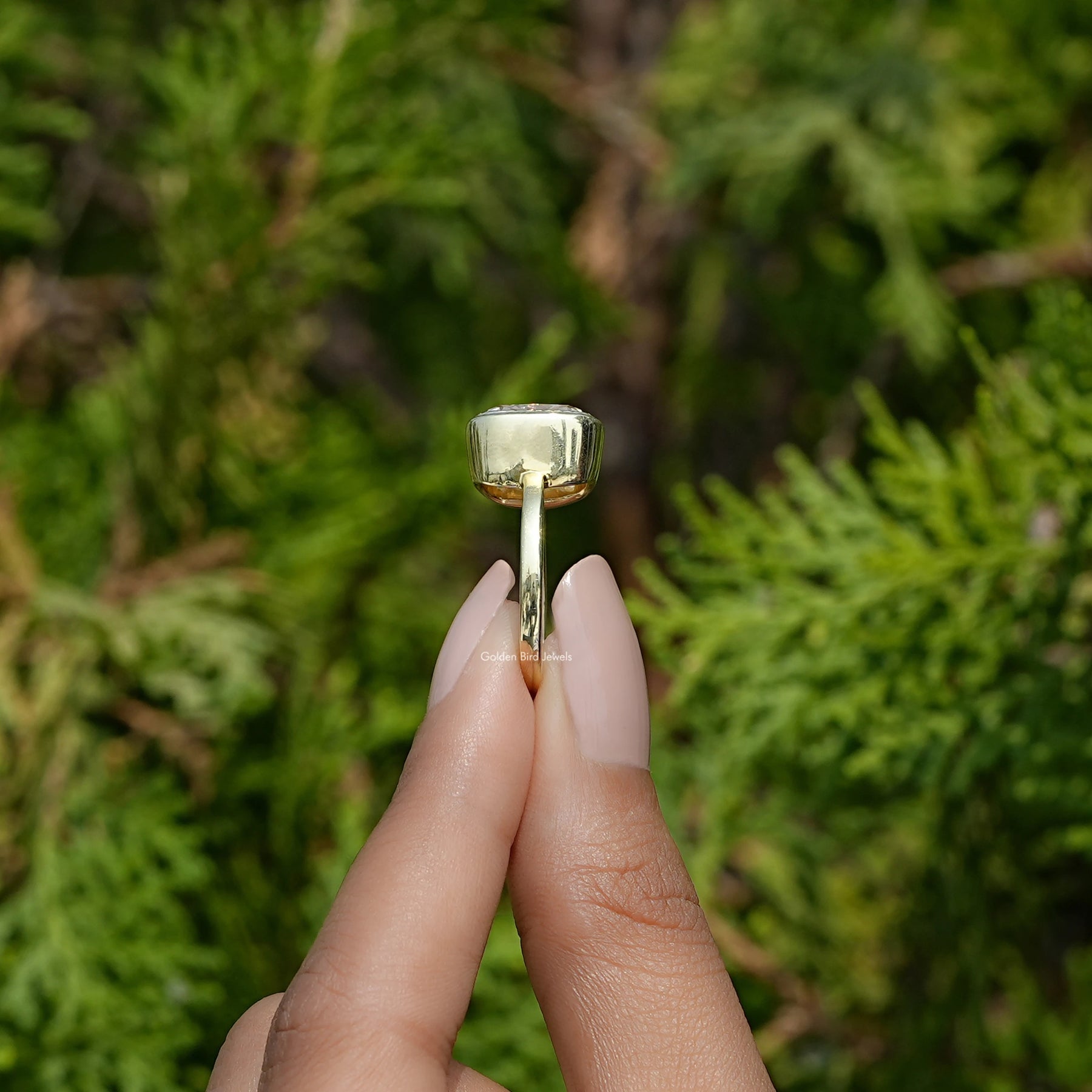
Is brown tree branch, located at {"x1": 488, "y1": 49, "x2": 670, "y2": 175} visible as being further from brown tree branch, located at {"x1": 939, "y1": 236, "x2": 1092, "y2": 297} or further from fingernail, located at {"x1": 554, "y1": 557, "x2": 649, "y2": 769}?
fingernail, located at {"x1": 554, "y1": 557, "x2": 649, "y2": 769}

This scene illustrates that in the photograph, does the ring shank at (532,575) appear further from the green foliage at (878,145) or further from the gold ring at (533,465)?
the green foliage at (878,145)

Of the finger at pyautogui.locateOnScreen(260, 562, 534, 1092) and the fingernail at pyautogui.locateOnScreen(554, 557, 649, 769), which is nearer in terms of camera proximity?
the finger at pyautogui.locateOnScreen(260, 562, 534, 1092)

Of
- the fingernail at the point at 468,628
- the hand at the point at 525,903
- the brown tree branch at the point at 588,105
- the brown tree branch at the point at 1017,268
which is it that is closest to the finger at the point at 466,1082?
the hand at the point at 525,903

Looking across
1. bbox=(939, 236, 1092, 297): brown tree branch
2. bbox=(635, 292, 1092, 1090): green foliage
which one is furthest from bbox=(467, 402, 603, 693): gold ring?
bbox=(939, 236, 1092, 297): brown tree branch

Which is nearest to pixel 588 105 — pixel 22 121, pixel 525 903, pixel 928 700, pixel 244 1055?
pixel 22 121

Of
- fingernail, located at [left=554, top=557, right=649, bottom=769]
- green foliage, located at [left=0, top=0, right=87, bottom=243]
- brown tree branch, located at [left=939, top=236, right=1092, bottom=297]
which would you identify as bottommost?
fingernail, located at [left=554, top=557, right=649, bottom=769]

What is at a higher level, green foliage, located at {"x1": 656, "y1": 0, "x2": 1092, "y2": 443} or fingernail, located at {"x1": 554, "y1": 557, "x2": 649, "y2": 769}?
green foliage, located at {"x1": 656, "y1": 0, "x2": 1092, "y2": 443}

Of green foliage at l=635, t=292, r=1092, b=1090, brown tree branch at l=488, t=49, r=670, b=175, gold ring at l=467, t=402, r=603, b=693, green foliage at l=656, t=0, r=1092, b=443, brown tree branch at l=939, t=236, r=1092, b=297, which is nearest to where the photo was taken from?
gold ring at l=467, t=402, r=603, b=693
